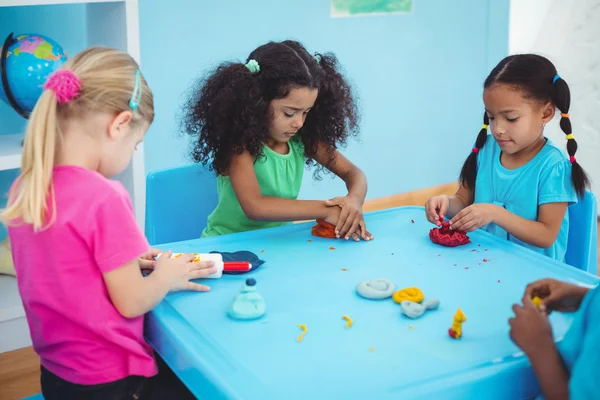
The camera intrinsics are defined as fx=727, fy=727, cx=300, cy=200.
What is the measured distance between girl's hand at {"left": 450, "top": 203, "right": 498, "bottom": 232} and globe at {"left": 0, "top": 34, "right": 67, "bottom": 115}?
47.6 inches

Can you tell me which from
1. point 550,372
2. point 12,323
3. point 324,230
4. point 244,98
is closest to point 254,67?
point 244,98

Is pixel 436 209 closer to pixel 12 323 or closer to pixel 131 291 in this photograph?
pixel 131 291

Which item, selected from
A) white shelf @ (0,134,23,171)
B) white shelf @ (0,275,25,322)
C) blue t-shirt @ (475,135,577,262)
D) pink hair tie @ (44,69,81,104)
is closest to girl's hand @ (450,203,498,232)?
blue t-shirt @ (475,135,577,262)

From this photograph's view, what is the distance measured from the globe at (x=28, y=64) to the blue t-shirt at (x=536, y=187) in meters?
1.24

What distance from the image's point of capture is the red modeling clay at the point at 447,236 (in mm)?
1465

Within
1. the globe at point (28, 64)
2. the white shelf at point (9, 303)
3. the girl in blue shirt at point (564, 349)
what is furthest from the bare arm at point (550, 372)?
the white shelf at point (9, 303)

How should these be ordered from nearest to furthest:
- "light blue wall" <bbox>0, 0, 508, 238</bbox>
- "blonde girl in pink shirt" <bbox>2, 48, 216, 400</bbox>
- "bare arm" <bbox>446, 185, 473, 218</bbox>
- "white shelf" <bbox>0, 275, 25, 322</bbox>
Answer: "blonde girl in pink shirt" <bbox>2, 48, 216, 400</bbox>, "bare arm" <bbox>446, 185, 473, 218</bbox>, "white shelf" <bbox>0, 275, 25, 322</bbox>, "light blue wall" <bbox>0, 0, 508, 238</bbox>

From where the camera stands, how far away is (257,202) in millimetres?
1692

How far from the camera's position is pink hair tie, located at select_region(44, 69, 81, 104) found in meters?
1.11

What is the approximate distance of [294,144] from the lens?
75.9 inches

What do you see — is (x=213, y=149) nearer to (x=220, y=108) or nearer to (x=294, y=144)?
(x=220, y=108)

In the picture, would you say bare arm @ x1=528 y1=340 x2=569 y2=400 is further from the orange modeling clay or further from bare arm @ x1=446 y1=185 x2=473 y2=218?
bare arm @ x1=446 y1=185 x2=473 y2=218

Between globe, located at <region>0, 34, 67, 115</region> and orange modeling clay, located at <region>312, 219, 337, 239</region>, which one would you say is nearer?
orange modeling clay, located at <region>312, 219, 337, 239</region>

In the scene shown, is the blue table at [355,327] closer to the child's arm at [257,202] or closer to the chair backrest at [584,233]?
the child's arm at [257,202]
